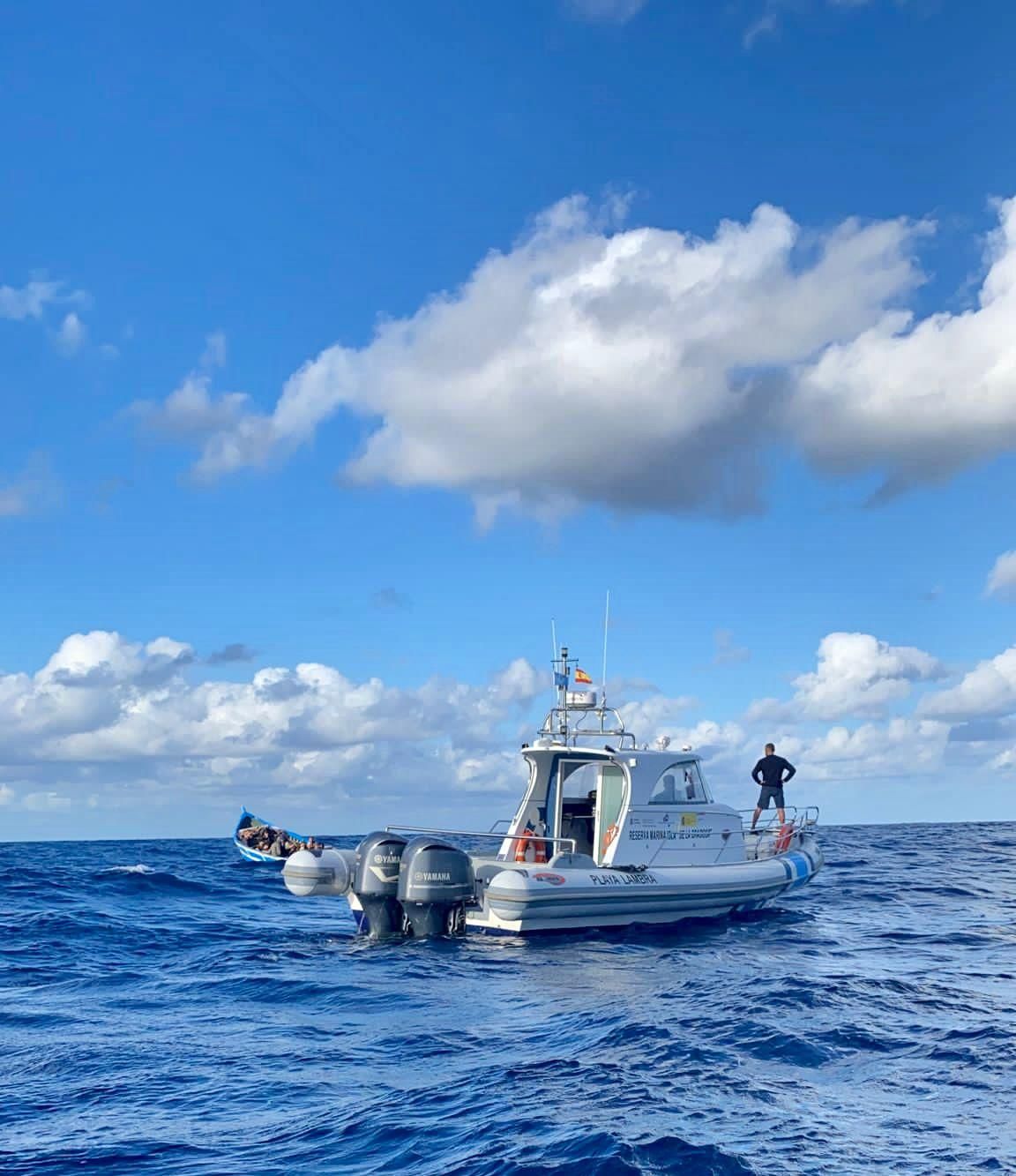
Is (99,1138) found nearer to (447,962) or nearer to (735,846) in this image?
(447,962)

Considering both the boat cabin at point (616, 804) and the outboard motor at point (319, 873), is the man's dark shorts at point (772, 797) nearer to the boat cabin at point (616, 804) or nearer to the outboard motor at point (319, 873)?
the boat cabin at point (616, 804)

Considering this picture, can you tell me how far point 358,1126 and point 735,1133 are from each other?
257cm

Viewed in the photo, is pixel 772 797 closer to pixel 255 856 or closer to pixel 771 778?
pixel 771 778

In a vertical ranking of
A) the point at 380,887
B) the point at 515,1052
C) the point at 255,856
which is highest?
the point at 380,887

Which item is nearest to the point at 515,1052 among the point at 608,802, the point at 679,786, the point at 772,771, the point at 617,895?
the point at 617,895

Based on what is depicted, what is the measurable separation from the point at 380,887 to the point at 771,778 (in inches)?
370

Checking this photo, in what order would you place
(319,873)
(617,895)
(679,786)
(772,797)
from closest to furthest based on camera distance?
(617,895)
(319,873)
(679,786)
(772,797)

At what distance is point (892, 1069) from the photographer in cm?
895

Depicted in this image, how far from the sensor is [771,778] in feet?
71.8

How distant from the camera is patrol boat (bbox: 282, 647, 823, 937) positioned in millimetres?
15711

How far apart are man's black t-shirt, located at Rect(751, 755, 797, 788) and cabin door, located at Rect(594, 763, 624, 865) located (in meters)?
4.58

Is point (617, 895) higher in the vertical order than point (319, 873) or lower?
lower

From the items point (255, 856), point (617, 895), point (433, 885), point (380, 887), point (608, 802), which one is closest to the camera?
point (433, 885)

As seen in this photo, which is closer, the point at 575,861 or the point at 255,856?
the point at 575,861
